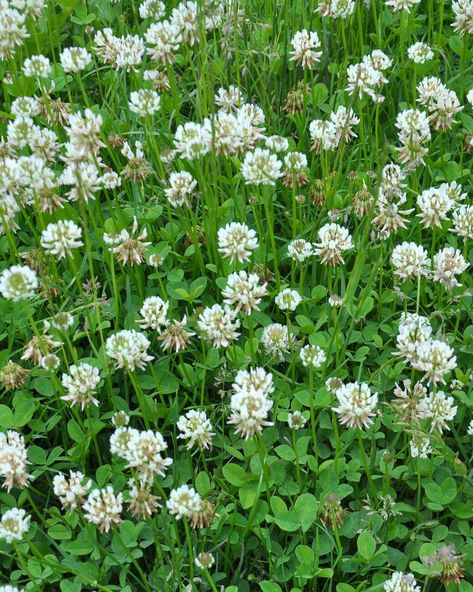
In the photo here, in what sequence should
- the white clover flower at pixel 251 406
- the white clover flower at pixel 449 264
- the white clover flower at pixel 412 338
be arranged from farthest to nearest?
the white clover flower at pixel 449 264, the white clover flower at pixel 412 338, the white clover flower at pixel 251 406

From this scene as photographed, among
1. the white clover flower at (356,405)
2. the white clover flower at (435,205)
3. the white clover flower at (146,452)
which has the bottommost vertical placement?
the white clover flower at (356,405)

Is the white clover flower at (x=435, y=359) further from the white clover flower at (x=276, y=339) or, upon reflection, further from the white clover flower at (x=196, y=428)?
the white clover flower at (x=196, y=428)

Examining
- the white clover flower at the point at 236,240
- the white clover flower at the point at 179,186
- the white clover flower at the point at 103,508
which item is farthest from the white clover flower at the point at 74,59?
the white clover flower at the point at 103,508

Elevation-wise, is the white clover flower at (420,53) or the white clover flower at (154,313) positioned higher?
the white clover flower at (420,53)

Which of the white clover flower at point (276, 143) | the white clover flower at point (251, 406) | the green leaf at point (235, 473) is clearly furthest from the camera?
the white clover flower at point (276, 143)

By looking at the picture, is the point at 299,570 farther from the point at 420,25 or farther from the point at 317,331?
the point at 420,25

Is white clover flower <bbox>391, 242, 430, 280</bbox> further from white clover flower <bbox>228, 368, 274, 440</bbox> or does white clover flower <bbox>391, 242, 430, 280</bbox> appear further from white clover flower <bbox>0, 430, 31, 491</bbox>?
white clover flower <bbox>0, 430, 31, 491</bbox>

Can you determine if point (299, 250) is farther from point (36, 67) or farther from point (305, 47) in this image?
point (36, 67)

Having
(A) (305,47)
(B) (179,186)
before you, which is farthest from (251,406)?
(A) (305,47)

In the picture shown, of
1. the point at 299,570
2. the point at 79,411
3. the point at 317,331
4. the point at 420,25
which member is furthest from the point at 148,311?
the point at 420,25
